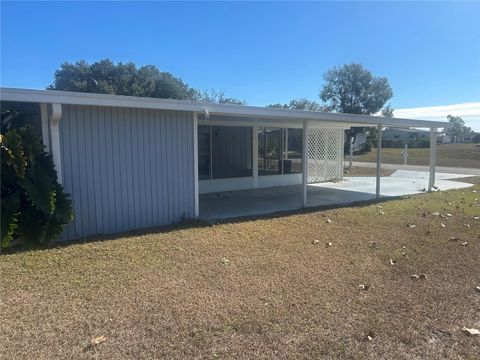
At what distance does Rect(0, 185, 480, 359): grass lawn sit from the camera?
3.27 metres

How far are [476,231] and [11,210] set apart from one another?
7813 millimetres

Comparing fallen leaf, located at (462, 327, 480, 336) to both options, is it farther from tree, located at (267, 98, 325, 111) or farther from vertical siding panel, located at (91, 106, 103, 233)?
tree, located at (267, 98, 325, 111)

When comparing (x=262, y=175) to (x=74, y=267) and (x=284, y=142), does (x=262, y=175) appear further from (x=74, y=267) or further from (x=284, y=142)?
(x=74, y=267)

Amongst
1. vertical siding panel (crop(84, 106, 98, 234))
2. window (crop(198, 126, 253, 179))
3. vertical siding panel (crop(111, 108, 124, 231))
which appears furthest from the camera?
window (crop(198, 126, 253, 179))

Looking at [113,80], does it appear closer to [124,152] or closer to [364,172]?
[364,172]

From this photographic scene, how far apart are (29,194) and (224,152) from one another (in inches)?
296

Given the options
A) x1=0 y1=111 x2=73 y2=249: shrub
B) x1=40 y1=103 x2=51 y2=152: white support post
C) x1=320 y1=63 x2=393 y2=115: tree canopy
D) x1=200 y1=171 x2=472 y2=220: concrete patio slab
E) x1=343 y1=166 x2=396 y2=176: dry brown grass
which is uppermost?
x1=320 y1=63 x2=393 y2=115: tree canopy

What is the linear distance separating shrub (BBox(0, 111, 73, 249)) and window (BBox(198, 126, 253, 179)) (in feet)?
20.8

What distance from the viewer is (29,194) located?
5469 mm

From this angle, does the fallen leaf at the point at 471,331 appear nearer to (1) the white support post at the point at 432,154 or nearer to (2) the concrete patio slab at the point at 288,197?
(2) the concrete patio slab at the point at 288,197

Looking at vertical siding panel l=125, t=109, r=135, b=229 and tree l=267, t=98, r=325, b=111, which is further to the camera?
tree l=267, t=98, r=325, b=111

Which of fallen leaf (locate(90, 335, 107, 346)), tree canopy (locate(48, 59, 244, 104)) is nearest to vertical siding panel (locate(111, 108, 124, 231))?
fallen leaf (locate(90, 335, 107, 346))

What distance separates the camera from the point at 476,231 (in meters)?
7.35

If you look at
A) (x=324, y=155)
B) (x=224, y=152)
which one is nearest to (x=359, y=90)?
(x=324, y=155)
